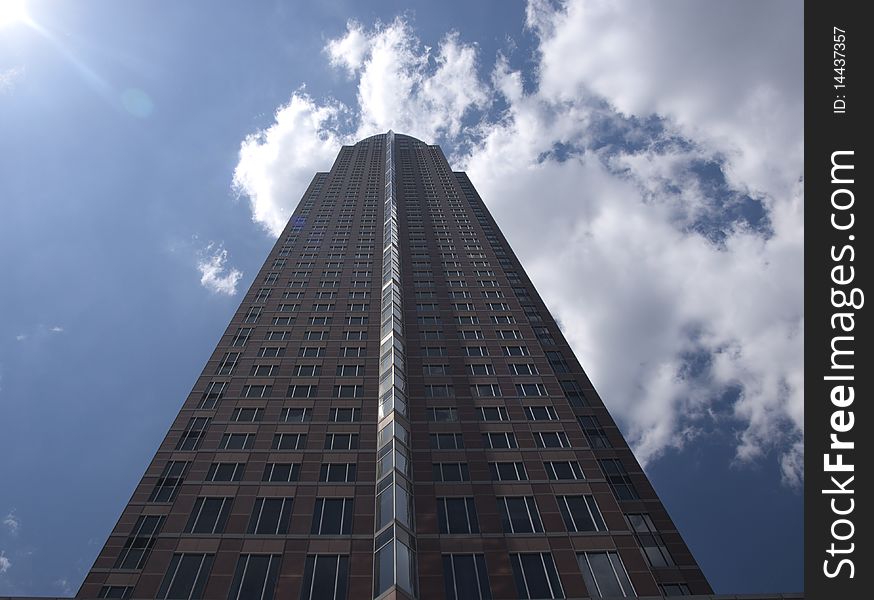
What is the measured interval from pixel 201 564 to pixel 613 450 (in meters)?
40.7

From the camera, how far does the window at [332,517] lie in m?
37.9

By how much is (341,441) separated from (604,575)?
24686 millimetres

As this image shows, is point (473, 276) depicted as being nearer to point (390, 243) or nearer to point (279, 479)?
point (390, 243)

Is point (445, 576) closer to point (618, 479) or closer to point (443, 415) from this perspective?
point (443, 415)

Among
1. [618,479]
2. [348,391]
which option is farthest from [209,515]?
[618,479]

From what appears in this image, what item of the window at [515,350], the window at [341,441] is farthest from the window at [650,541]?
the window at [341,441]

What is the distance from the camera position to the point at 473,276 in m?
78.7

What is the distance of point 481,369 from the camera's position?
5778 centimetres

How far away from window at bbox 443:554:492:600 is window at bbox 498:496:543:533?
149 inches

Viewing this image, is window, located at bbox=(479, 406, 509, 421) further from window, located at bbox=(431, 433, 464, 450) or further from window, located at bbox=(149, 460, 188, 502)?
window, located at bbox=(149, 460, 188, 502)

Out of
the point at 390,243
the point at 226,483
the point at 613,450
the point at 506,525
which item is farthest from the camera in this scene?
the point at 390,243

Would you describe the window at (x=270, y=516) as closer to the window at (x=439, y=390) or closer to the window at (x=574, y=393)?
the window at (x=439, y=390)
